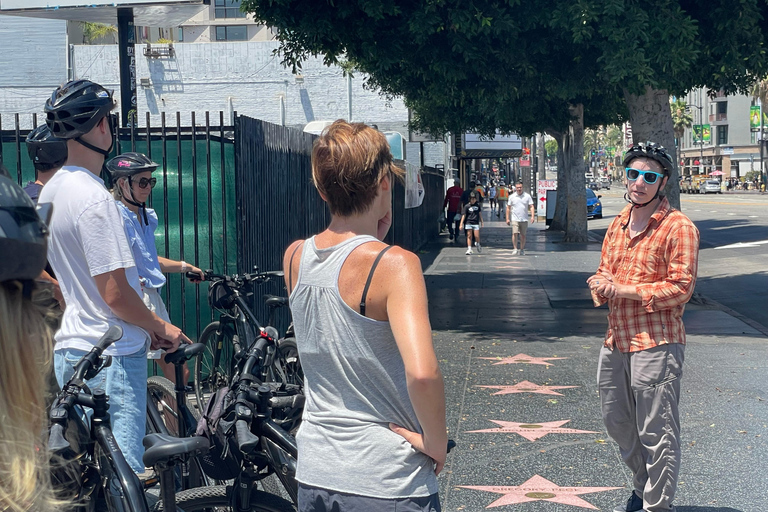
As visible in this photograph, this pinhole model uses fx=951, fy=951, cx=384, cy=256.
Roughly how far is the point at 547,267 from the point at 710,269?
3235mm

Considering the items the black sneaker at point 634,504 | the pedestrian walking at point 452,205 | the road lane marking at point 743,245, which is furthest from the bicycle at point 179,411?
the pedestrian walking at point 452,205

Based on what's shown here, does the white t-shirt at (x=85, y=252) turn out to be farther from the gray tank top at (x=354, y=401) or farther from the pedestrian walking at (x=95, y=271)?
the gray tank top at (x=354, y=401)

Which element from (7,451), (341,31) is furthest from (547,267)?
(7,451)

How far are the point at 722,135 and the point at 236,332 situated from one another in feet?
354

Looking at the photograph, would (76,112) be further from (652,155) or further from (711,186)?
(711,186)

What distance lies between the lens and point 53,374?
3393mm

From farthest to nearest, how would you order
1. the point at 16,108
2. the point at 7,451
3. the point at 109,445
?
the point at 16,108, the point at 109,445, the point at 7,451

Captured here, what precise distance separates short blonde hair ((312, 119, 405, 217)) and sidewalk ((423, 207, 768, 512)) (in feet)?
10.0

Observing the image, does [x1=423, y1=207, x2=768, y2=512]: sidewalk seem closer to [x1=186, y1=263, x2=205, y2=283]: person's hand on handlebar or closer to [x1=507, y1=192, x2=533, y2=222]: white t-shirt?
[x1=186, y1=263, x2=205, y2=283]: person's hand on handlebar

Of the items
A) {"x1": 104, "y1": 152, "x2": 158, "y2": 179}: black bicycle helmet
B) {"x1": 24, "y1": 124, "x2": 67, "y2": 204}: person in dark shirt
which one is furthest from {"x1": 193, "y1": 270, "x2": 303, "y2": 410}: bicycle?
{"x1": 24, "y1": 124, "x2": 67, "y2": 204}: person in dark shirt

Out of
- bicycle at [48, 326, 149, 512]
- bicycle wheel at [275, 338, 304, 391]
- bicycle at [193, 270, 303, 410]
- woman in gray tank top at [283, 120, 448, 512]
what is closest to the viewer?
woman in gray tank top at [283, 120, 448, 512]

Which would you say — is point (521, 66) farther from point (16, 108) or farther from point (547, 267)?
point (16, 108)

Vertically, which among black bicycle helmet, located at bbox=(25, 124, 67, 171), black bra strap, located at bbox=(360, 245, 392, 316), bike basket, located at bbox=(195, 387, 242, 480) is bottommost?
bike basket, located at bbox=(195, 387, 242, 480)

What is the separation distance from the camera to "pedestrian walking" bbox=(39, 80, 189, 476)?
338 cm
